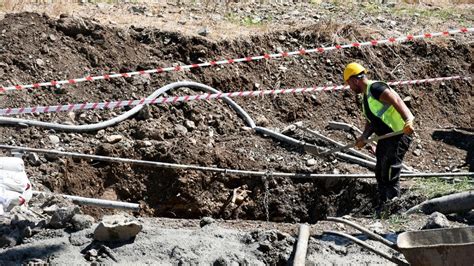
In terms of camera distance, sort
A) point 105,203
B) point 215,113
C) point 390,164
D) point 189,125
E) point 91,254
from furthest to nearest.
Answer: point 215,113 < point 189,125 < point 390,164 < point 105,203 < point 91,254

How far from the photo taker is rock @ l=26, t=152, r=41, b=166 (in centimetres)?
1009

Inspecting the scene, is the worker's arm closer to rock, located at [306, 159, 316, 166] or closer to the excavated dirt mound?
the excavated dirt mound

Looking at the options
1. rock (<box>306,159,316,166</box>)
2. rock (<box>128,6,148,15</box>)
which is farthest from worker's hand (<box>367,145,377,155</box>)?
rock (<box>128,6,148,15</box>)

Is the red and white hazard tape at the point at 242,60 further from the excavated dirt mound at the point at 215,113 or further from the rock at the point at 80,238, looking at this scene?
the rock at the point at 80,238

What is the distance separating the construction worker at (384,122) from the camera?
9078 mm

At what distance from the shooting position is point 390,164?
955cm

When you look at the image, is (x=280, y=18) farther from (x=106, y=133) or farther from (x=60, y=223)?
(x=60, y=223)

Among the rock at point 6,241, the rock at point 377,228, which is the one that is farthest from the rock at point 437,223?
the rock at point 6,241

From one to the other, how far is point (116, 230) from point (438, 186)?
4.30 meters

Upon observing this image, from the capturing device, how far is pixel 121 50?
12.7 metres

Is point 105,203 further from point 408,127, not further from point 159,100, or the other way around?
point 408,127

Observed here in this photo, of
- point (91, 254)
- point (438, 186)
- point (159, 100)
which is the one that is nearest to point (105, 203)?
point (91, 254)

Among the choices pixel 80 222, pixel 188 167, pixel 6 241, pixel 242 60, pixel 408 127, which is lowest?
pixel 6 241

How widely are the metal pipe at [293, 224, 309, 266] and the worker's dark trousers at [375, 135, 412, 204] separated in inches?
75.1
